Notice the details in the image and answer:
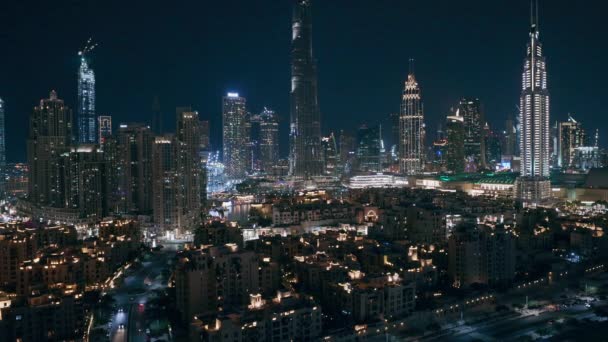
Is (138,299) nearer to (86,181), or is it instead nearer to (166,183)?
(166,183)

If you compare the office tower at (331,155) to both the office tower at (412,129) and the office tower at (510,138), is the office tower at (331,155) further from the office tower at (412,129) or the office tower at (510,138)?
the office tower at (510,138)

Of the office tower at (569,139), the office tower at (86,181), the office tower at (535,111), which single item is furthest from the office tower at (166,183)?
the office tower at (569,139)

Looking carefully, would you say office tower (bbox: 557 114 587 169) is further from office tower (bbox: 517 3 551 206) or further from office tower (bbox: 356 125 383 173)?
office tower (bbox: 517 3 551 206)

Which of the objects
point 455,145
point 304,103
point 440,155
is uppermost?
point 304,103

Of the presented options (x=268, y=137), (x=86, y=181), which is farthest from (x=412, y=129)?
(x=86, y=181)

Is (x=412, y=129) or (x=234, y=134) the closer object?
(x=412, y=129)

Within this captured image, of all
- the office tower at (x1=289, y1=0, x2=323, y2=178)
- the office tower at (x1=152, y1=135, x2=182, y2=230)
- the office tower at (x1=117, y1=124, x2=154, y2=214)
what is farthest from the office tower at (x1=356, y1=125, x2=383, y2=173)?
the office tower at (x1=152, y1=135, x2=182, y2=230)

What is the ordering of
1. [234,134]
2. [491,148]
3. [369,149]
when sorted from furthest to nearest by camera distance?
[491,148]
[369,149]
[234,134]
